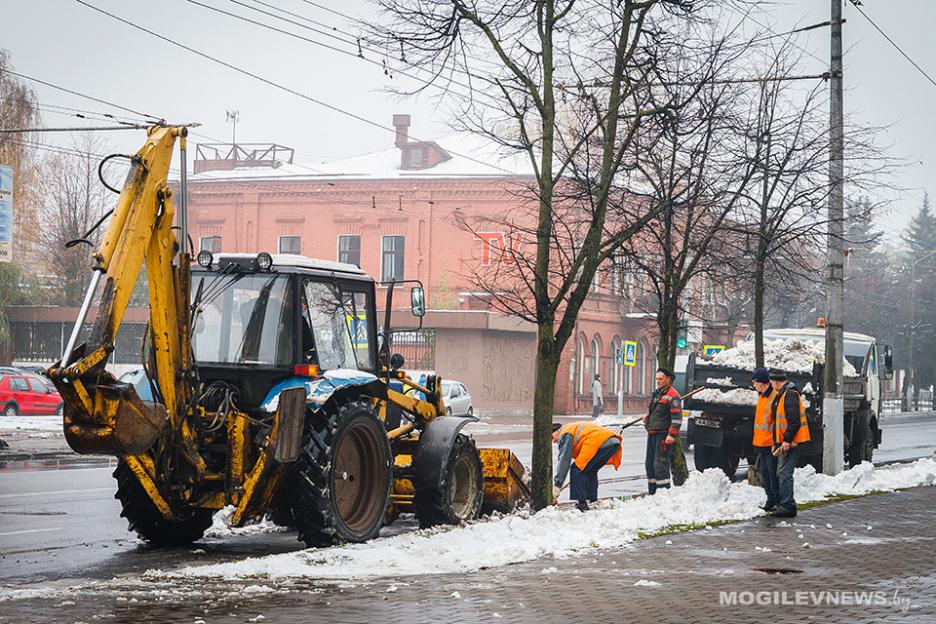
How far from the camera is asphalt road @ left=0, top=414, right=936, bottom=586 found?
38.0 ft

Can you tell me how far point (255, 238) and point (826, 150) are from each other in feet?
130

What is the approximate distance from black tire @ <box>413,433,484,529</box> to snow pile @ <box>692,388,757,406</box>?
28.9ft

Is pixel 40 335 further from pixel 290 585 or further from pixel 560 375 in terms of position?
pixel 290 585

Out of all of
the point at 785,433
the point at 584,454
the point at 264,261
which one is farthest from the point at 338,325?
the point at 785,433

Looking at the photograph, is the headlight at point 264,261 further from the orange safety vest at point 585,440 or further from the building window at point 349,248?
the building window at point 349,248

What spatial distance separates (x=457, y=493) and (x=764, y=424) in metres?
4.07

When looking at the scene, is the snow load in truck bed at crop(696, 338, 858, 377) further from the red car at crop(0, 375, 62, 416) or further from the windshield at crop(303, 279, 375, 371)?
the red car at crop(0, 375, 62, 416)

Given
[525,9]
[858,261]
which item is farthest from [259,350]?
[858,261]

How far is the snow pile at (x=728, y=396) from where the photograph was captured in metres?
22.9

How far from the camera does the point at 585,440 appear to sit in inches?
639

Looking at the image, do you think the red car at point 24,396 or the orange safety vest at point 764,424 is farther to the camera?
the red car at point 24,396

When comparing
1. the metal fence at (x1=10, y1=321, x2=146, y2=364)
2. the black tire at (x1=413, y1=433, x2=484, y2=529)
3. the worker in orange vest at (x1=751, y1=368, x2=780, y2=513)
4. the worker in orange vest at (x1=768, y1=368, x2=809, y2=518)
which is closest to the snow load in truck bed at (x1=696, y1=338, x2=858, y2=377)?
the worker in orange vest at (x1=751, y1=368, x2=780, y2=513)

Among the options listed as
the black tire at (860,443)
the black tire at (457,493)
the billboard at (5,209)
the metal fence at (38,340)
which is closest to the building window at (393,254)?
the metal fence at (38,340)

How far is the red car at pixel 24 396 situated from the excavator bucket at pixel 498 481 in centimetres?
2802
